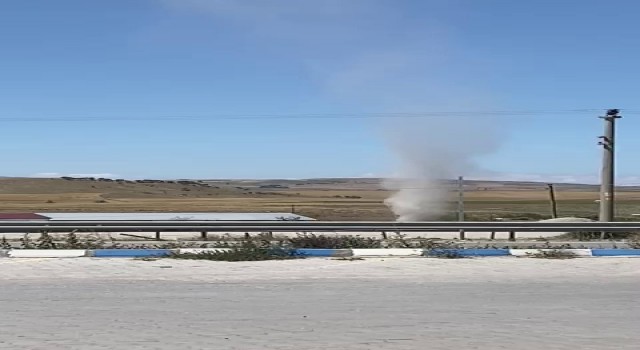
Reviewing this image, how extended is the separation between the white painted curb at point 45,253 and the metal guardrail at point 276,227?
277cm

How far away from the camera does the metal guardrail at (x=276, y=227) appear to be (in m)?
18.8

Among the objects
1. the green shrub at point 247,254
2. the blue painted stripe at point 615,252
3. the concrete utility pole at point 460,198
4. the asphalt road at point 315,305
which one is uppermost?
the concrete utility pole at point 460,198

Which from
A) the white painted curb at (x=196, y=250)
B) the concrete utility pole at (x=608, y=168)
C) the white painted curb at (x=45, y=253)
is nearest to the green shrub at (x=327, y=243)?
the white painted curb at (x=196, y=250)

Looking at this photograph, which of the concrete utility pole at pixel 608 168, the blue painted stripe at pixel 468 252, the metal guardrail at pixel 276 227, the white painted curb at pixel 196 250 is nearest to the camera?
the white painted curb at pixel 196 250

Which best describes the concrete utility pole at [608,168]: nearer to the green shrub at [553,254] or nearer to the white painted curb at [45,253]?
the green shrub at [553,254]

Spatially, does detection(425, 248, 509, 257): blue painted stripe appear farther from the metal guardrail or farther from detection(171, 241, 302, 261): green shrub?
the metal guardrail

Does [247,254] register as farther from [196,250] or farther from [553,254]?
[553,254]

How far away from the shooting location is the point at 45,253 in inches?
605

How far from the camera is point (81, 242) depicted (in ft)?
57.2

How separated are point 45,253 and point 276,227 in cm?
654

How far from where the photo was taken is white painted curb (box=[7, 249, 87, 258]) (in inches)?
593

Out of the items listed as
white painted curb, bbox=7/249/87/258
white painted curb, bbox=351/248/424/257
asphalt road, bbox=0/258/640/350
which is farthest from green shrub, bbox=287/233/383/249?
white painted curb, bbox=7/249/87/258

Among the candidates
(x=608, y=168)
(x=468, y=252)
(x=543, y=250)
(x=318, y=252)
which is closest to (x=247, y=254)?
(x=318, y=252)

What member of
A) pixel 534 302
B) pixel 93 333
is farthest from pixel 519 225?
pixel 93 333
